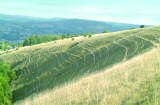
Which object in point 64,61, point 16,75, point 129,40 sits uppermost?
point 129,40

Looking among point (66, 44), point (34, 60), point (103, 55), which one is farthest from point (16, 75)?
point (103, 55)

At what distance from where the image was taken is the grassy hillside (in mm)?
70706

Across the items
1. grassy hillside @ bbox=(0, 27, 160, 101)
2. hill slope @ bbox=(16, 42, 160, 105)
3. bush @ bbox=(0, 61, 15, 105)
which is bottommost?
bush @ bbox=(0, 61, 15, 105)

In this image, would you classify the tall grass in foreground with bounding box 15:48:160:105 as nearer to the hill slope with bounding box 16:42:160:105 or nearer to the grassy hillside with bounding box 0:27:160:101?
the hill slope with bounding box 16:42:160:105

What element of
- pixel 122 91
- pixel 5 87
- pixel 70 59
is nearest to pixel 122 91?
pixel 122 91

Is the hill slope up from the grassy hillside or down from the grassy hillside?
up

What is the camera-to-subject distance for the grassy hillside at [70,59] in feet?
232

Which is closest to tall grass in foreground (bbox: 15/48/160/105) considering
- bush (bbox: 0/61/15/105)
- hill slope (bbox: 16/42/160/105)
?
hill slope (bbox: 16/42/160/105)

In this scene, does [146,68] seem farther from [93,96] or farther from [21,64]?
[21,64]

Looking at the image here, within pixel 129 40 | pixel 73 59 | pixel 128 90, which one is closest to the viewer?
pixel 128 90

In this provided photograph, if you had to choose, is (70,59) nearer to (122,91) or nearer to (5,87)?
(5,87)

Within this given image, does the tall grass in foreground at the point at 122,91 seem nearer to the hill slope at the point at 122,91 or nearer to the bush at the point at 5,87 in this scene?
the hill slope at the point at 122,91

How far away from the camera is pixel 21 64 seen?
11819 centimetres

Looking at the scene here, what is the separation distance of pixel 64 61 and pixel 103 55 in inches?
738
